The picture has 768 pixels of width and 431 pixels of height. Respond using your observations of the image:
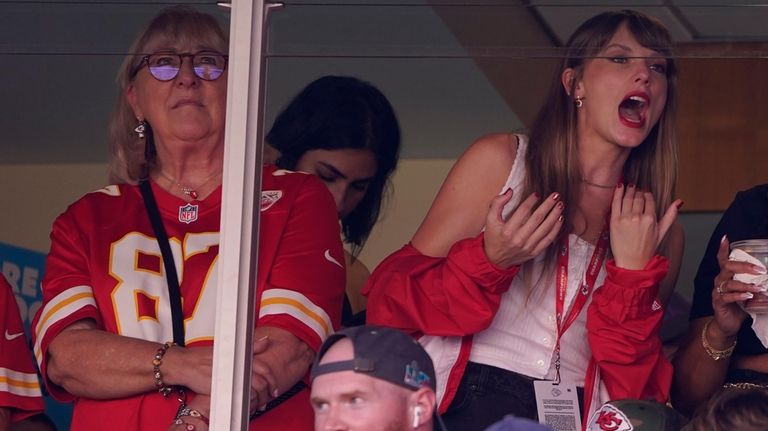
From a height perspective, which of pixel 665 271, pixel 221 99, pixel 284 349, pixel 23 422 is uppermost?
pixel 221 99

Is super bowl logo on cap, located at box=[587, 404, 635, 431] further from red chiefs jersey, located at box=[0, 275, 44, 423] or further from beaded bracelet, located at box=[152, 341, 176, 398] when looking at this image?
red chiefs jersey, located at box=[0, 275, 44, 423]

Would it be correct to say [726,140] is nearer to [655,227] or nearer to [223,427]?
[655,227]

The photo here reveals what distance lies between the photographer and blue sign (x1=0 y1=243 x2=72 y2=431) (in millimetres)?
5559

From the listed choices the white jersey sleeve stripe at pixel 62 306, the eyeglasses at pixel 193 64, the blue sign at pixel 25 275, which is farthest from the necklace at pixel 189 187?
the blue sign at pixel 25 275

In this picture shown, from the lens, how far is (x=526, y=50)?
3273 mm

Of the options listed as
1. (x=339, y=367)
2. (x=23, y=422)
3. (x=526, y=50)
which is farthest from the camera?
(x=23, y=422)

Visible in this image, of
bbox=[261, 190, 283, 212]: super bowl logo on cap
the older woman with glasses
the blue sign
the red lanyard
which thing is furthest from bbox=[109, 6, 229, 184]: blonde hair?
the blue sign

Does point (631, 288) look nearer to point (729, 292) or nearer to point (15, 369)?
point (729, 292)

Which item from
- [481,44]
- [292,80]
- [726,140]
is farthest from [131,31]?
[726,140]

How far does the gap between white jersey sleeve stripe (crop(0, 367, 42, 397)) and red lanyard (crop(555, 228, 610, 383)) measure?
141cm

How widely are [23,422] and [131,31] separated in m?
1.10

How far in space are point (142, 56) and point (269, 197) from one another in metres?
0.52

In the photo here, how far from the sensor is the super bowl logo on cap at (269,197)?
11.7ft

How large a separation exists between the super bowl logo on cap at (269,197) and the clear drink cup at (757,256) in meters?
1.18
